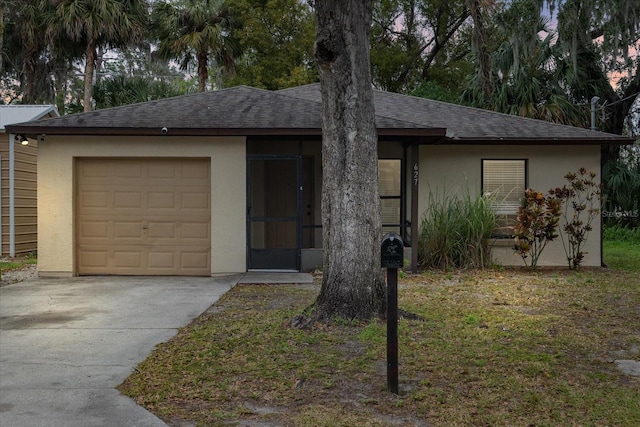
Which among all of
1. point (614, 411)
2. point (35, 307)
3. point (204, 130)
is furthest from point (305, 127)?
point (614, 411)

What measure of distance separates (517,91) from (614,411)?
1773 cm

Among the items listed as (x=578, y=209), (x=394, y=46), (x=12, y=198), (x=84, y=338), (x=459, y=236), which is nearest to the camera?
(x=84, y=338)

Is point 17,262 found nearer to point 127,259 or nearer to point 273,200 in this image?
point 127,259

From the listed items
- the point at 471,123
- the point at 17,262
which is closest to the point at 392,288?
the point at 471,123

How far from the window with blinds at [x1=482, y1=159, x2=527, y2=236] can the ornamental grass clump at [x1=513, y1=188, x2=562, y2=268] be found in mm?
985

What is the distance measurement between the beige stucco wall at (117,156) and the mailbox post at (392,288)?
23.4 feet

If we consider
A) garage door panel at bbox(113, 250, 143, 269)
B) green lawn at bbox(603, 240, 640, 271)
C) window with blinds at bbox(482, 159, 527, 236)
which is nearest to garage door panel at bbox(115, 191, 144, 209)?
garage door panel at bbox(113, 250, 143, 269)

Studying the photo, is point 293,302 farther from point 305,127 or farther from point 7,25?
point 7,25

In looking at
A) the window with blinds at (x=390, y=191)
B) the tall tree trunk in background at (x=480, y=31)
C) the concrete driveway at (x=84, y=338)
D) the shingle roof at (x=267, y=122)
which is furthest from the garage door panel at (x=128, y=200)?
the tall tree trunk in background at (x=480, y=31)

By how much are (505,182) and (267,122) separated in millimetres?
5123

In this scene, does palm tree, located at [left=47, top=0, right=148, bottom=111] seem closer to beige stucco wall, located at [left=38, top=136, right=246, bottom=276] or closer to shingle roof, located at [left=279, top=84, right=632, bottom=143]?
shingle roof, located at [left=279, top=84, right=632, bottom=143]

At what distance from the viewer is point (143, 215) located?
38.0 feet

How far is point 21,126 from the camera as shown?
426 inches

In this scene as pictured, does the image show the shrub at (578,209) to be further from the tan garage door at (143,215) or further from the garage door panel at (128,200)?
the garage door panel at (128,200)
